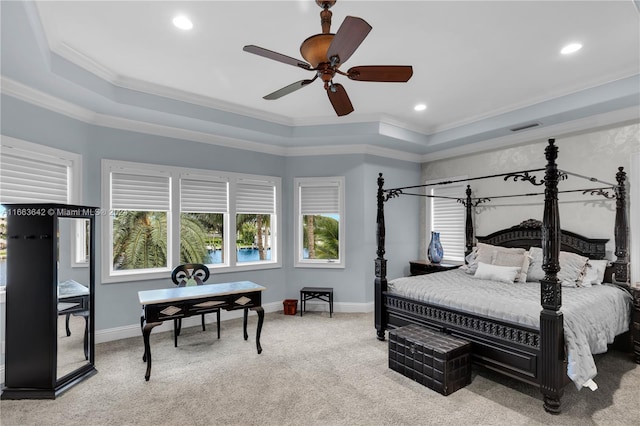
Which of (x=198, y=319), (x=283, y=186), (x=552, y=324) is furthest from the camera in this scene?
(x=283, y=186)

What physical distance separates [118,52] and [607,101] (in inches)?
198

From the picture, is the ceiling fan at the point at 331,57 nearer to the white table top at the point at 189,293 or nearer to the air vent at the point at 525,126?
the white table top at the point at 189,293

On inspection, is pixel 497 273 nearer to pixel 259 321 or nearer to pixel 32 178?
pixel 259 321

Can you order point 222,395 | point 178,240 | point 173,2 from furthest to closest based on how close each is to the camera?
point 178,240 < point 222,395 < point 173,2

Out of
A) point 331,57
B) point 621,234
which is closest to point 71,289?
point 331,57

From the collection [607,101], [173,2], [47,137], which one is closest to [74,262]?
[47,137]

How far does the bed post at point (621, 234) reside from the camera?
3717 millimetres

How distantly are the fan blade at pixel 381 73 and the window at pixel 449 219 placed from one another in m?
3.46

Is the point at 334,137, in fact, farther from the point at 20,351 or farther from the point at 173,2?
the point at 20,351

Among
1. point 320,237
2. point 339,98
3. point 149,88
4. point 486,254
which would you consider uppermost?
point 149,88

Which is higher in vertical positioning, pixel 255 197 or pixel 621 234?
pixel 255 197

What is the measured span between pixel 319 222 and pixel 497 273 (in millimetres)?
2782

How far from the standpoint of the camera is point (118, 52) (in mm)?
3045

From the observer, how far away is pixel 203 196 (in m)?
4.82
